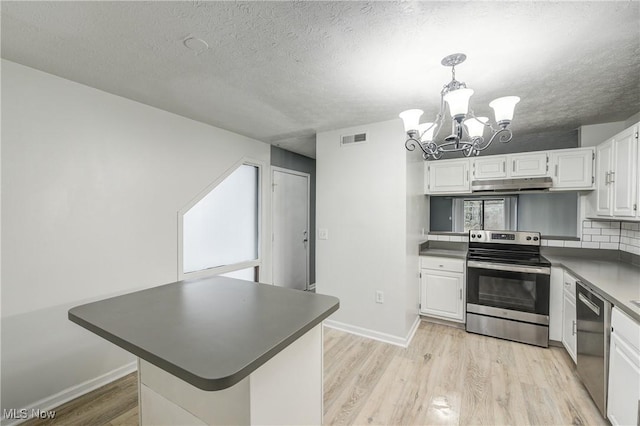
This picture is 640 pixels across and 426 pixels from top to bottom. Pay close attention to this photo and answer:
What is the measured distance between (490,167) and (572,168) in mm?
757

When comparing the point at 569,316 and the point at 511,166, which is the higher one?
the point at 511,166

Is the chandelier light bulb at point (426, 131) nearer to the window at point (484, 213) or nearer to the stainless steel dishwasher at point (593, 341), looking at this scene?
the stainless steel dishwasher at point (593, 341)

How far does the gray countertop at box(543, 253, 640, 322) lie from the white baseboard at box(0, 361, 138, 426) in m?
3.63

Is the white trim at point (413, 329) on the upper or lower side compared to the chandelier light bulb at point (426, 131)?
lower

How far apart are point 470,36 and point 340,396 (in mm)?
2584

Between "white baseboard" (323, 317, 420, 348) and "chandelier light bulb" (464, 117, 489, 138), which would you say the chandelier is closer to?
"chandelier light bulb" (464, 117, 489, 138)

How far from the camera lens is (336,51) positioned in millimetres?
1679

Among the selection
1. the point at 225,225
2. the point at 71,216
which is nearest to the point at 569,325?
the point at 225,225

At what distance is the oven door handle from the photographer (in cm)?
280

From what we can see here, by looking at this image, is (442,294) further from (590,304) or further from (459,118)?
(459,118)

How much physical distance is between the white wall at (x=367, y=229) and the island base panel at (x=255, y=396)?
1.72m

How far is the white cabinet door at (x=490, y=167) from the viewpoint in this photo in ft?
10.6

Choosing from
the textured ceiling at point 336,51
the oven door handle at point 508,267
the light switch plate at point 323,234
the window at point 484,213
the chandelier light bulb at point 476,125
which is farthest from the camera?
the window at point 484,213

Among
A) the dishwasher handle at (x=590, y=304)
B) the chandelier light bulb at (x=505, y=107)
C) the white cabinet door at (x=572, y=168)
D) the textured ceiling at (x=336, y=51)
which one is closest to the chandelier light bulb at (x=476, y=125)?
the chandelier light bulb at (x=505, y=107)
